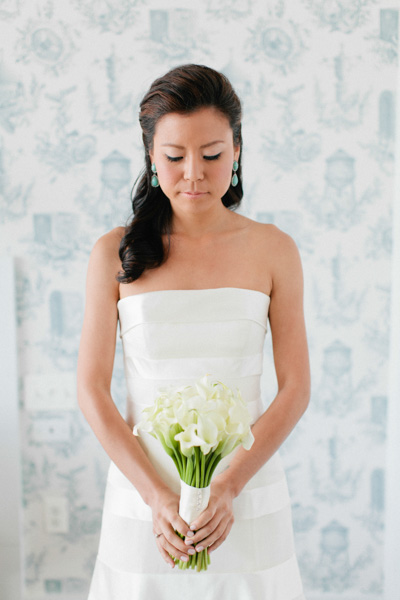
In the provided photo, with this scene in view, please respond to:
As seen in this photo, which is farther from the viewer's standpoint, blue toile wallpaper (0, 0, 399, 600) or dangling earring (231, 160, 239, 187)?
blue toile wallpaper (0, 0, 399, 600)

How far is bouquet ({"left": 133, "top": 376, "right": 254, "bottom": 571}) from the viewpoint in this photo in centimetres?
96

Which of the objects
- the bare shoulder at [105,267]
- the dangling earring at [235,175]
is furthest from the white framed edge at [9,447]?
the dangling earring at [235,175]

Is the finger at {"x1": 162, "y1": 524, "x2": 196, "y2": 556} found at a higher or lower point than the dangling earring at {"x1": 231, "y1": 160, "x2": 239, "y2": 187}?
lower

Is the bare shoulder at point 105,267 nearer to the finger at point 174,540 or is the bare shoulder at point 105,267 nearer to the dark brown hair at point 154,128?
the dark brown hair at point 154,128

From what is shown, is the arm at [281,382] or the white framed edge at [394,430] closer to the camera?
the arm at [281,382]

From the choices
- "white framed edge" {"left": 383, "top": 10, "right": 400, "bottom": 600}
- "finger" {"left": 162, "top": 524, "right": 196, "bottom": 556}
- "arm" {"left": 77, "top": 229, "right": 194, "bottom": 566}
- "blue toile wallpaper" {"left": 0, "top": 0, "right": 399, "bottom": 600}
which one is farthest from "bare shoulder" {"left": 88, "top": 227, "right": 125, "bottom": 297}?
"white framed edge" {"left": 383, "top": 10, "right": 400, "bottom": 600}

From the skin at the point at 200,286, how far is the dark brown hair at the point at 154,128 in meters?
0.02

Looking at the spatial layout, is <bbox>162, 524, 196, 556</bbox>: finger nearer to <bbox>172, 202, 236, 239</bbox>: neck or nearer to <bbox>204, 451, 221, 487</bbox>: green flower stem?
<bbox>204, 451, 221, 487</bbox>: green flower stem

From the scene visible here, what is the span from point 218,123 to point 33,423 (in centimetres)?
148

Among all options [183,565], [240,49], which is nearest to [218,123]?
[183,565]

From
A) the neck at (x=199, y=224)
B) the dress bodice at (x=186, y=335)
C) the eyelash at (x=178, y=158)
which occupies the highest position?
the eyelash at (x=178, y=158)

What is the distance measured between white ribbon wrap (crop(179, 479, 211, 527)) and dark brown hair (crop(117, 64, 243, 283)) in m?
0.46

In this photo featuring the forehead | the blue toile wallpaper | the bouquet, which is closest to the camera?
the bouquet

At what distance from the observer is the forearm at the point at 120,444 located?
3.94 feet
